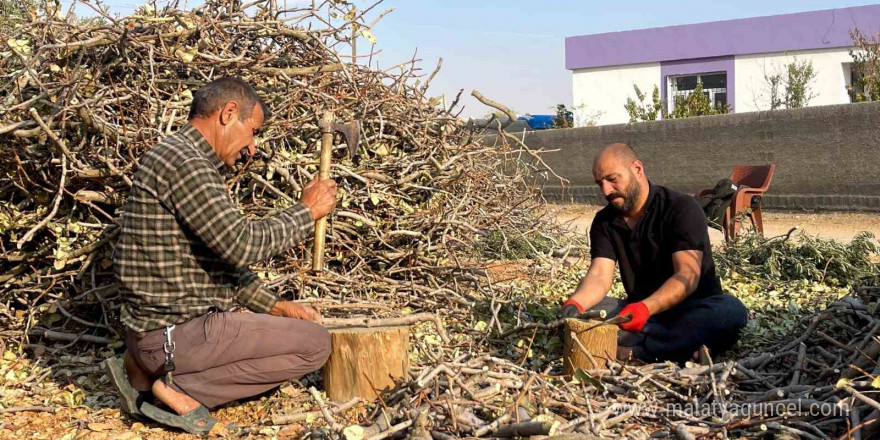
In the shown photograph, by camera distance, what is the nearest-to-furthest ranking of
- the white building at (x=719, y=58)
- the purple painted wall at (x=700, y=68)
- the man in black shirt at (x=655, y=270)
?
the man in black shirt at (x=655, y=270) < the white building at (x=719, y=58) < the purple painted wall at (x=700, y=68)

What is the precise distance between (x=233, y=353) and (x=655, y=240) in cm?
209

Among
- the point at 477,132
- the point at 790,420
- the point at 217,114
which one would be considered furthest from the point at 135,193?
the point at 477,132

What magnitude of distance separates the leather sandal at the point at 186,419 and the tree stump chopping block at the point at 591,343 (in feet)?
5.12

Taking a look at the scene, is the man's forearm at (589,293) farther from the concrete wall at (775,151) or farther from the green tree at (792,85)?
the green tree at (792,85)

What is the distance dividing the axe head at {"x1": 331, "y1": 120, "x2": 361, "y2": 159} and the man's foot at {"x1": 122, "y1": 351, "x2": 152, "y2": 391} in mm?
1581

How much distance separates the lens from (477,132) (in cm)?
592

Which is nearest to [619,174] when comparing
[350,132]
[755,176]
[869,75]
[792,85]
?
[350,132]

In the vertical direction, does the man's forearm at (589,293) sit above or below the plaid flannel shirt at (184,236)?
below

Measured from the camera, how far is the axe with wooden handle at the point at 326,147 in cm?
414

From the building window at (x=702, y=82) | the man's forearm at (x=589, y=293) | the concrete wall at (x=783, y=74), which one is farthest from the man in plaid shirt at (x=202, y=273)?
the building window at (x=702, y=82)

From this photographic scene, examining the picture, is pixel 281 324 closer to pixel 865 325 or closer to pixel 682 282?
pixel 682 282

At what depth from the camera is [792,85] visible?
2142cm

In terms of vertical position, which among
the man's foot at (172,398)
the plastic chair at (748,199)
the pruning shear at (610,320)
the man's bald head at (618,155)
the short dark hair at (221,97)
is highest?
the short dark hair at (221,97)

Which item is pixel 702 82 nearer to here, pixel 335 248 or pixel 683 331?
pixel 335 248
